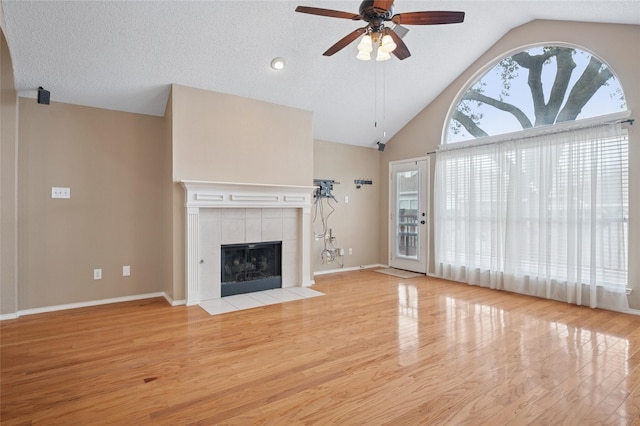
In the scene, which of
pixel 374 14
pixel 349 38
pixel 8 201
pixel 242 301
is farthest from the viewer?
pixel 242 301

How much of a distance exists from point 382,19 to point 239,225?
9.83ft

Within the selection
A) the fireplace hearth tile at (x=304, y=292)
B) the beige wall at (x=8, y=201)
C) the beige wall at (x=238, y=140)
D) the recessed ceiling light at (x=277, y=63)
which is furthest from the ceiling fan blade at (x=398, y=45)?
the beige wall at (x=8, y=201)

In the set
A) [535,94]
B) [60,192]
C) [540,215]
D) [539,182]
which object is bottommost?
[540,215]

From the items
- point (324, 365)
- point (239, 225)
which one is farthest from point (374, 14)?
point (239, 225)

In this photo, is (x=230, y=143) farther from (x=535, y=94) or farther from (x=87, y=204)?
(x=535, y=94)

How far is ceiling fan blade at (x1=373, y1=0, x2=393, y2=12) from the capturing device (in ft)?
7.61

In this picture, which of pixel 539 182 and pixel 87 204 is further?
pixel 539 182

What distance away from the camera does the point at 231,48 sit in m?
3.76

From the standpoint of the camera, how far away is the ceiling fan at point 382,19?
8.00 feet

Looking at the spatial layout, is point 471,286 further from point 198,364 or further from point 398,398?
point 198,364

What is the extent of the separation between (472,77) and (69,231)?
19.5 feet

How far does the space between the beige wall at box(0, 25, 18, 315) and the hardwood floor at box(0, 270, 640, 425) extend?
0.37 m

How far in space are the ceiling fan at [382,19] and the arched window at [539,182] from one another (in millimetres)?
2719

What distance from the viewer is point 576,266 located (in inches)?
162
